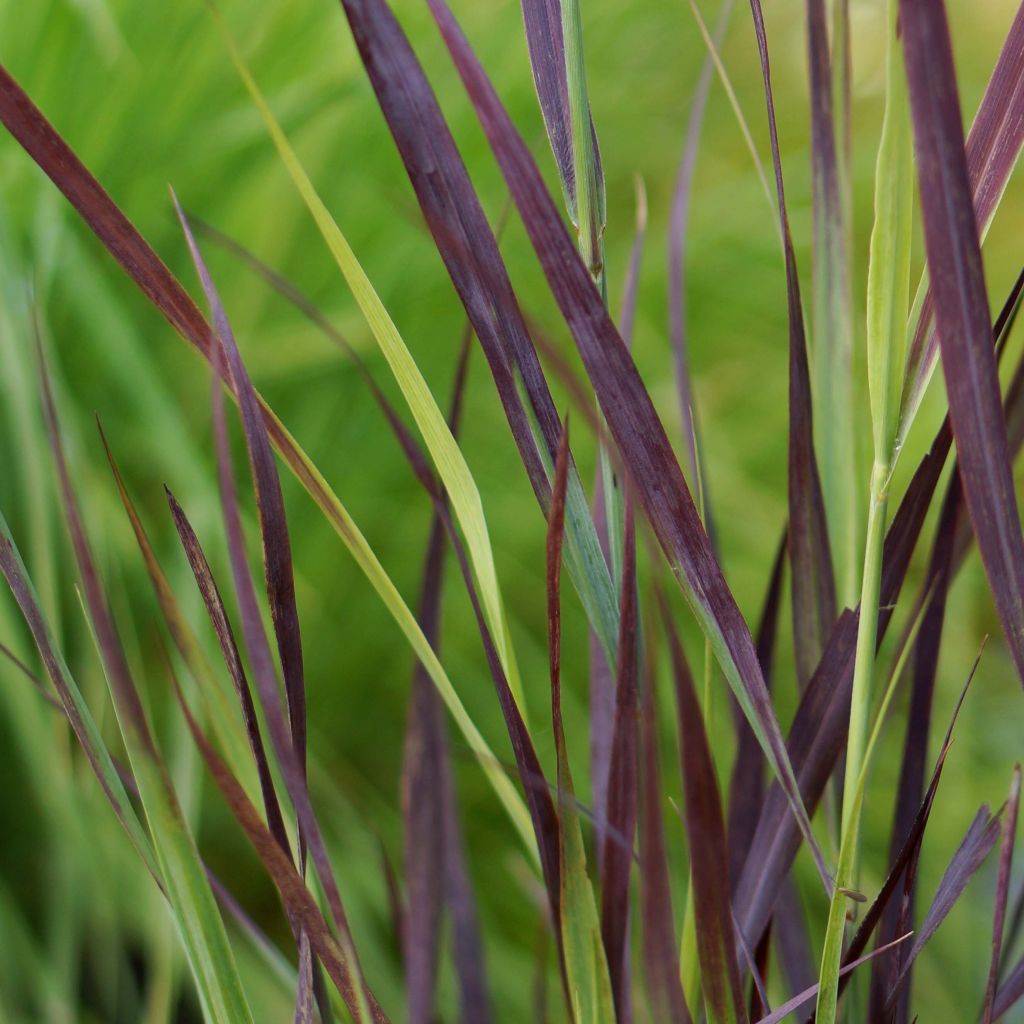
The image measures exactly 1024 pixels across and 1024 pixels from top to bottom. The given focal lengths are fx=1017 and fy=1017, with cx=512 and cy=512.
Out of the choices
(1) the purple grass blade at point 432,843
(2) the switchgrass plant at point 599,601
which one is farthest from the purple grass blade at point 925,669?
(1) the purple grass blade at point 432,843

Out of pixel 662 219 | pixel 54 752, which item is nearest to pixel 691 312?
pixel 662 219

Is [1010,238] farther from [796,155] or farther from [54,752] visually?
[54,752]

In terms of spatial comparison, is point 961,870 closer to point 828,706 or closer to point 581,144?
point 828,706

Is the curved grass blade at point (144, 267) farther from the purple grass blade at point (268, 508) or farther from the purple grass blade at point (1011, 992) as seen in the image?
the purple grass blade at point (1011, 992)

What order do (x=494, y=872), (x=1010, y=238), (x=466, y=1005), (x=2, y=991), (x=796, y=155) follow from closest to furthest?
(x=466, y=1005) < (x=2, y=991) < (x=494, y=872) < (x=796, y=155) < (x=1010, y=238)

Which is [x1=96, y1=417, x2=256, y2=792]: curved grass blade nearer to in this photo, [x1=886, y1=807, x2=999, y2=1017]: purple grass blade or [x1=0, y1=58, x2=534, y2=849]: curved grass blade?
[x1=0, y1=58, x2=534, y2=849]: curved grass blade

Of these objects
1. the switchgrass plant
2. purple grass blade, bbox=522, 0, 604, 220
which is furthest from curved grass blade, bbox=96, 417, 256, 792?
purple grass blade, bbox=522, 0, 604, 220
